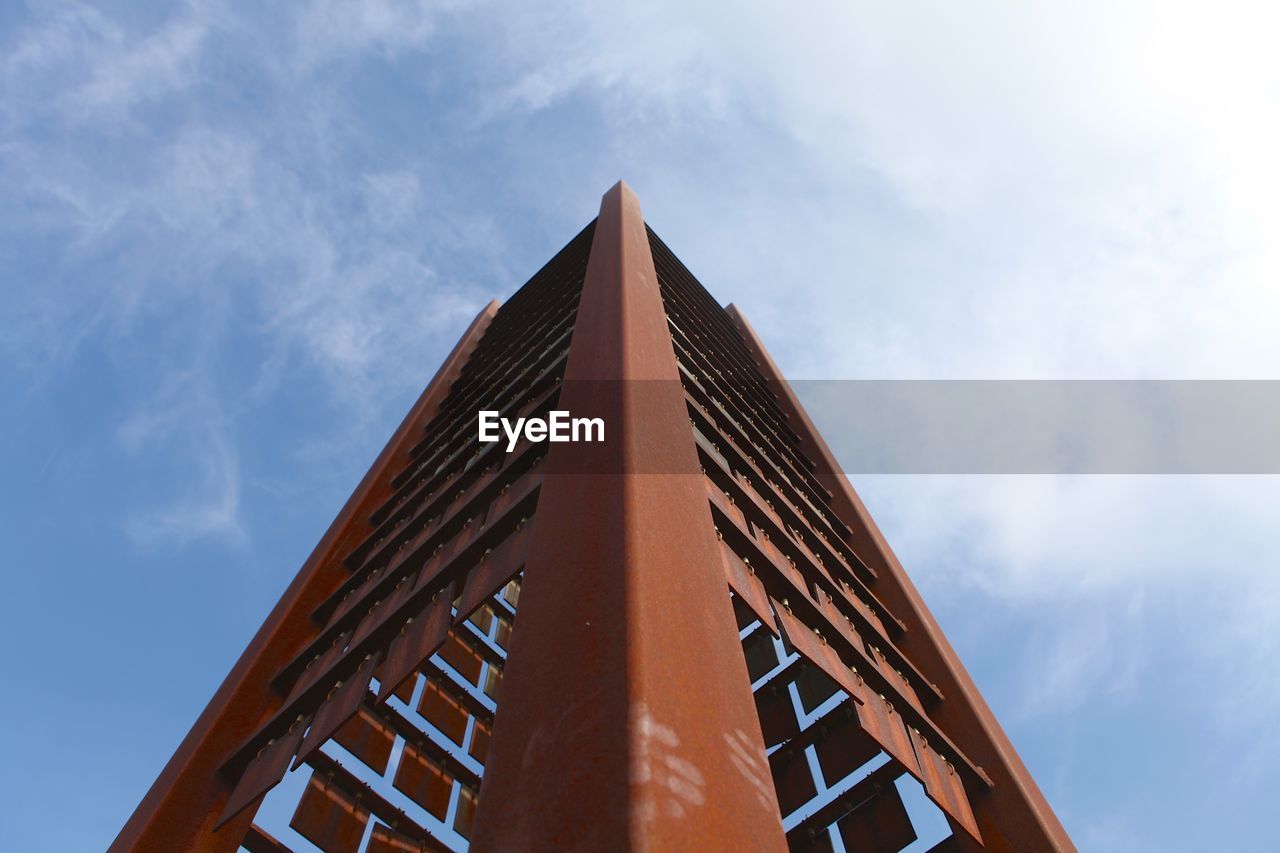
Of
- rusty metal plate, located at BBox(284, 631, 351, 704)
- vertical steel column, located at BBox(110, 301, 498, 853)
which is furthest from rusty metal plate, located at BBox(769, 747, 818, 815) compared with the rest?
vertical steel column, located at BBox(110, 301, 498, 853)

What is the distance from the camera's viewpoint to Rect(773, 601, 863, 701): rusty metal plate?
518 centimetres

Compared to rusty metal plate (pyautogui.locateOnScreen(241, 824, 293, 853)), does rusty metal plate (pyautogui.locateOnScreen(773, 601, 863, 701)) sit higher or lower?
higher

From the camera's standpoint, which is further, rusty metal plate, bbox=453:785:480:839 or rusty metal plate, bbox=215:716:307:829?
rusty metal plate, bbox=453:785:480:839

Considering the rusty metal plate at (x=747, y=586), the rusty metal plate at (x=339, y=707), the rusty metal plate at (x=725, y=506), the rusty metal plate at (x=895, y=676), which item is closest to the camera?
the rusty metal plate at (x=747, y=586)

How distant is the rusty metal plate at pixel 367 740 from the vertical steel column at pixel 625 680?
2977 mm

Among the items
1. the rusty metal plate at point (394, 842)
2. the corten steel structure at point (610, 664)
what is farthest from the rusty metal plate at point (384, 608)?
the rusty metal plate at point (394, 842)

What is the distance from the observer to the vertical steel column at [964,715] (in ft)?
19.0

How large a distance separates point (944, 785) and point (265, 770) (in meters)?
4.45

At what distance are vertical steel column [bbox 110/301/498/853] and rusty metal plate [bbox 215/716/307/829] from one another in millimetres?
181

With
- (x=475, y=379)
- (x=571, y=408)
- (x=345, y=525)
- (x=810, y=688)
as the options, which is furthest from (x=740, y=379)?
(x=571, y=408)

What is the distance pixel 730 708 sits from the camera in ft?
9.95

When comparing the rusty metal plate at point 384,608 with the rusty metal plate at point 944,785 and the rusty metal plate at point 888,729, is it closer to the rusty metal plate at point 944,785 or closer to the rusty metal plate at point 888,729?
the rusty metal plate at point 888,729

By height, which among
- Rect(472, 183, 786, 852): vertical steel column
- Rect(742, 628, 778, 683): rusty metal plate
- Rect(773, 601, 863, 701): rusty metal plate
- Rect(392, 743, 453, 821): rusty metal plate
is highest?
Rect(742, 628, 778, 683): rusty metal plate
